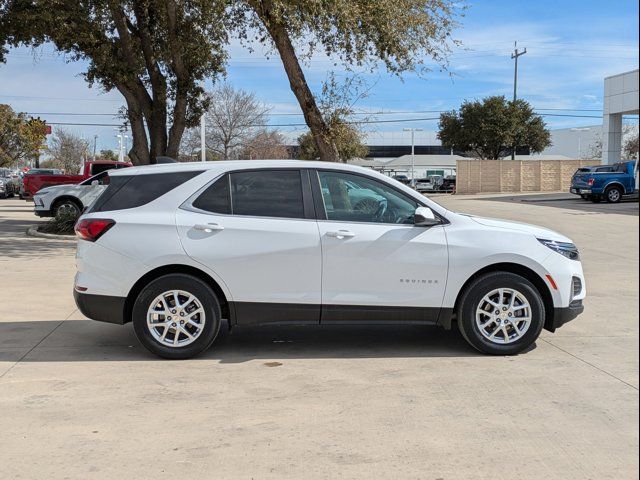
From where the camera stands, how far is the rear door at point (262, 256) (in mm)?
5852

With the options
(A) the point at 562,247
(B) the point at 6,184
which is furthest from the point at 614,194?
(B) the point at 6,184

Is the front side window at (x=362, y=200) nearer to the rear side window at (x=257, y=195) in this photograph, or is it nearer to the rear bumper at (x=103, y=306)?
the rear side window at (x=257, y=195)

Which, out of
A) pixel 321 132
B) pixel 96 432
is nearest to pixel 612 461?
pixel 96 432

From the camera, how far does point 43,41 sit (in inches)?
677

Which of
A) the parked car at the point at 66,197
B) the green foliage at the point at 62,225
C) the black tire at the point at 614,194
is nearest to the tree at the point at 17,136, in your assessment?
the parked car at the point at 66,197

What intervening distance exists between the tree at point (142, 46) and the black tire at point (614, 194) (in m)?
20.0

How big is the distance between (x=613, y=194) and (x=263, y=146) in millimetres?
25364

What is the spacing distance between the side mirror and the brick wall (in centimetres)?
4132

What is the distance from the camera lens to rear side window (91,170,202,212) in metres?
6.06

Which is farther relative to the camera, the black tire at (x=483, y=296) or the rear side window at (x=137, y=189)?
the rear side window at (x=137, y=189)

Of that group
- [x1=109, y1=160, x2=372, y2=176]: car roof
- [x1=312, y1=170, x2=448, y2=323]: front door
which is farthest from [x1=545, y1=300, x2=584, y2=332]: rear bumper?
[x1=109, y1=160, x2=372, y2=176]: car roof

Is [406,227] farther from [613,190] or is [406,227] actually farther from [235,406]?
[613,190]

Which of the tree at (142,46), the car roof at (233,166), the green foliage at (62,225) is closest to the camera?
the car roof at (233,166)

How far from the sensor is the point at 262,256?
19.2 feet
